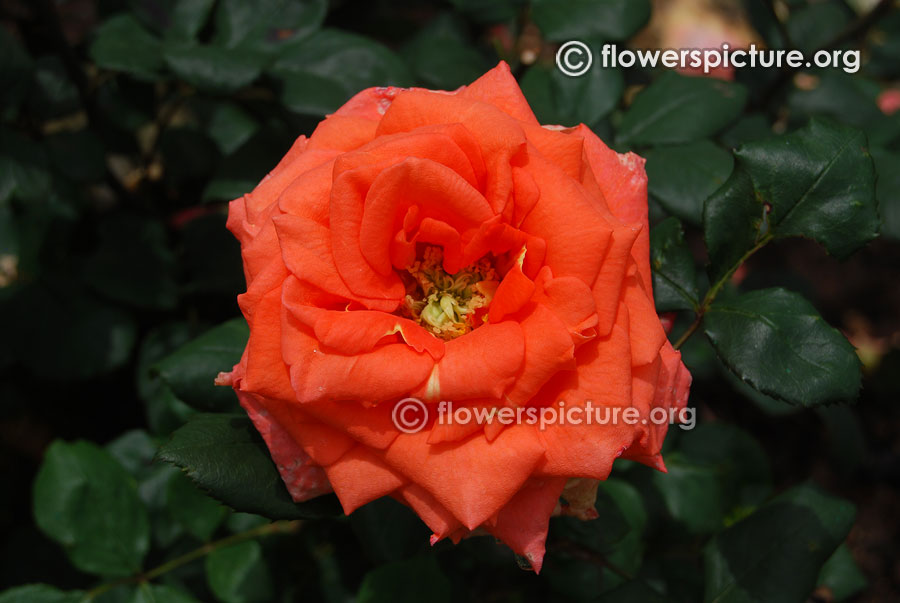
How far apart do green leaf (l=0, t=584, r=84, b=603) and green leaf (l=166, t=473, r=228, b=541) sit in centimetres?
27

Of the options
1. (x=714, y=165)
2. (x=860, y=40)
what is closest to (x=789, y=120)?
(x=860, y=40)

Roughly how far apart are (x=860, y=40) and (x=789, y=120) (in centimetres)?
40

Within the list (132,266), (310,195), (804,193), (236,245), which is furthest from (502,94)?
(132,266)

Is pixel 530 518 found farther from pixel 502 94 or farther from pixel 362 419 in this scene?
pixel 502 94

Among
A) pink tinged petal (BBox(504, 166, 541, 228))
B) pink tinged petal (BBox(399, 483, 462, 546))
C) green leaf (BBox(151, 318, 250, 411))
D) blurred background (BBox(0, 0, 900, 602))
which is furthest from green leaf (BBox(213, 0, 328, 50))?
pink tinged petal (BBox(399, 483, 462, 546))

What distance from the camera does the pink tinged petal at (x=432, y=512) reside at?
109 centimetres

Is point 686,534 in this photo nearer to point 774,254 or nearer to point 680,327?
point 680,327

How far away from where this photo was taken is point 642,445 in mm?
1140

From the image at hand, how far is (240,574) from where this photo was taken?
1.82 meters

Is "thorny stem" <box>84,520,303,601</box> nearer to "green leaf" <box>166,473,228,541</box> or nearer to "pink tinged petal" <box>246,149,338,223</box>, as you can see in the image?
"green leaf" <box>166,473,228,541</box>

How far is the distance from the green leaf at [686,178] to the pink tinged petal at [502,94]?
21.7 inches

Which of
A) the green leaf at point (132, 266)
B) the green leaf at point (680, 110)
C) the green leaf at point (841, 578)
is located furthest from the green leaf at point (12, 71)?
the green leaf at point (841, 578)

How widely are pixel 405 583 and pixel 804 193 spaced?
113 cm

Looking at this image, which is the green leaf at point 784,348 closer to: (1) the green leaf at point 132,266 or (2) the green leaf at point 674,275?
(2) the green leaf at point 674,275
